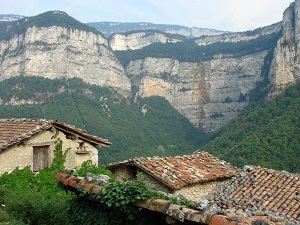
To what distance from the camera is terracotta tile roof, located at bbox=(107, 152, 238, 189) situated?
13688mm

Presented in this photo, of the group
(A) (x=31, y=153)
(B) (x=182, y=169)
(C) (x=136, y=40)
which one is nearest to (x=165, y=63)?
(C) (x=136, y=40)

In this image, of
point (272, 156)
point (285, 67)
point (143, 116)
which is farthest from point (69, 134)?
point (143, 116)

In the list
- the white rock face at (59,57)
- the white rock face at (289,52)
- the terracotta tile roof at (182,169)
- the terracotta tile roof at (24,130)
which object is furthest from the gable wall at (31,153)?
the white rock face at (59,57)

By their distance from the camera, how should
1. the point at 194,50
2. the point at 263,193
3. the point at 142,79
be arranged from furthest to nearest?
the point at 194,50 < the point at 142,79 < the point at 263,193

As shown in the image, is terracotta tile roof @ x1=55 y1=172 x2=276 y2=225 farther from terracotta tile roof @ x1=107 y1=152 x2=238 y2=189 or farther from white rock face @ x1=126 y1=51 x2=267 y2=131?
white rock face @ x1=126 y1=51 x2=267 y2=131

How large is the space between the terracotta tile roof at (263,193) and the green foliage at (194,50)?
10885 centimetres

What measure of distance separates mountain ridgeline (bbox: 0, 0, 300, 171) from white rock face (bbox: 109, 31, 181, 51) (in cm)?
272

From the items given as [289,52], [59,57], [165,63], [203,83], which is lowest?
[203,83]

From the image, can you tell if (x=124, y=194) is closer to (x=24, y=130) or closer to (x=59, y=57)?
(x=24, y=130)

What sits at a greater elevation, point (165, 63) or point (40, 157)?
point (165, 63)

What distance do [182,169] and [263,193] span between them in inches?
136

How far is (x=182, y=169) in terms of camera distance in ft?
49.1

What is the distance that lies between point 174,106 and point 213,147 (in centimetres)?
6486

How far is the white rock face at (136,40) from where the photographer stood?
153250 mm
